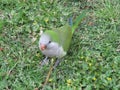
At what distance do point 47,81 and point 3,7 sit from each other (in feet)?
4.47

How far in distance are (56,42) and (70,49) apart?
0.39 m

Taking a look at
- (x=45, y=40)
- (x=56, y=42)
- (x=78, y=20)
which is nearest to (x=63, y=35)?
(x=56, y=42)

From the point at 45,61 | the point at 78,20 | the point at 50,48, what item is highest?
Answer: the point at 78,20

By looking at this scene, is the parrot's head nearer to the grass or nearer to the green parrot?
the green parrot

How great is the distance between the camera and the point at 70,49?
3.78m

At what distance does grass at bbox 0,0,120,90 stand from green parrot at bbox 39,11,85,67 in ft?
0.52

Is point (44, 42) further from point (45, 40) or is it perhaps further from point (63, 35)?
point (63, 35)

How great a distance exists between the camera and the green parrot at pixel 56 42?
10.9 ft

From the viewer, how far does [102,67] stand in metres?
3.52

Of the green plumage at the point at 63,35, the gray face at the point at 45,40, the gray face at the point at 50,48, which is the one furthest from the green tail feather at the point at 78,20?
the gray face at the point at 45,40

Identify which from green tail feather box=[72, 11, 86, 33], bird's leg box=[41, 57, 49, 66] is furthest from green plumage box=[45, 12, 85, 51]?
bird's leg box=[41, 57, 49, 66]

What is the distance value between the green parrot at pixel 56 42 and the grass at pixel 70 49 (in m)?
0.16

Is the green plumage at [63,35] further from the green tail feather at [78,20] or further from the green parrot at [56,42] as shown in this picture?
the green tail feather at [78,20]

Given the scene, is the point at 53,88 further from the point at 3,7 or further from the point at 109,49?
the point at 3,7
